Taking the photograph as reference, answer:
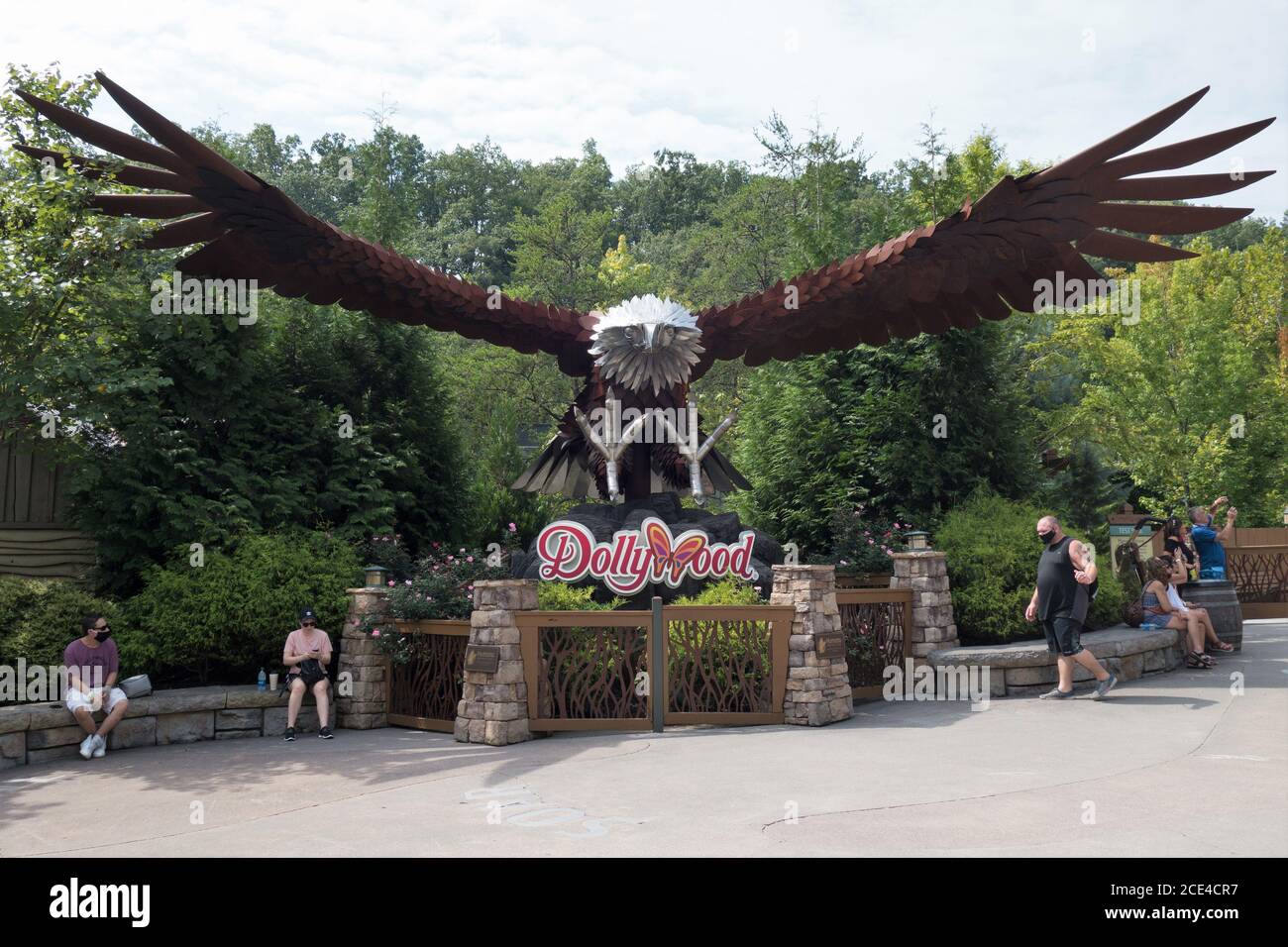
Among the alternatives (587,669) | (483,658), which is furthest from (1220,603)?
(483,658)

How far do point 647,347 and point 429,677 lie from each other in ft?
14.7

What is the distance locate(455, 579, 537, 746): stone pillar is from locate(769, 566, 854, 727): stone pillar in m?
2.56

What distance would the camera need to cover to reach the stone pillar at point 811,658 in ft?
32.2

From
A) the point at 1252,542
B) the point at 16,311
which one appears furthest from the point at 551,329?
the point at 1252,542

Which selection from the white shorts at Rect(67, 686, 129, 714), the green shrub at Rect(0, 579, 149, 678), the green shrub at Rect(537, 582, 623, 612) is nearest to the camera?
the white shorts at Rect(67, 686, 129, 714)

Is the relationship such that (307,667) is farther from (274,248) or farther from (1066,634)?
(1066,634)

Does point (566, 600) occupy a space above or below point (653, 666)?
above

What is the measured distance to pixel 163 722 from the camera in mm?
9867

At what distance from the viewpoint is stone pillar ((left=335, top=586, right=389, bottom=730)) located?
418 inches

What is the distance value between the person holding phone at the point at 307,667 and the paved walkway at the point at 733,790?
33 cm
